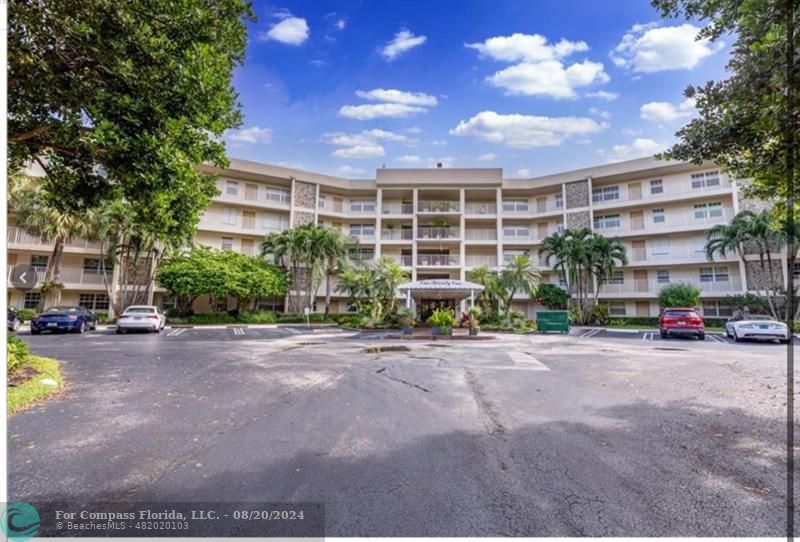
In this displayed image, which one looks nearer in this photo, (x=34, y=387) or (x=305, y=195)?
(x=34, y=387)

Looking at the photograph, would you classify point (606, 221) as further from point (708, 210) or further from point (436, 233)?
point (436, 233)

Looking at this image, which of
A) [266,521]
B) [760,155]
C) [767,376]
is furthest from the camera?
[767,376]

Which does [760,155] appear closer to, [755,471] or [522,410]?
[755,471]

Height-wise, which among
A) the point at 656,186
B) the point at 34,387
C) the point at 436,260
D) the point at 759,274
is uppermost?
the point at 656,186

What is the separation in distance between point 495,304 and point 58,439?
27460 mm

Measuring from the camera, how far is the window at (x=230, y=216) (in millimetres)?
34844

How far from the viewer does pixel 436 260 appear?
120 feet

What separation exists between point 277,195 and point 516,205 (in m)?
23.4

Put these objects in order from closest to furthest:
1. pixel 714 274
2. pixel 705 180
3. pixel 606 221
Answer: pixel 714 274, pixel 705 180, pixel 606 221

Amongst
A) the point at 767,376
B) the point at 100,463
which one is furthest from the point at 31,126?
the point at 767,376

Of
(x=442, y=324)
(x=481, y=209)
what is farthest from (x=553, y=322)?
(x=481, y=209)

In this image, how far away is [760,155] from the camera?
5.34 meters

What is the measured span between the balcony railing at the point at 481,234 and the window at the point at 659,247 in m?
13.2

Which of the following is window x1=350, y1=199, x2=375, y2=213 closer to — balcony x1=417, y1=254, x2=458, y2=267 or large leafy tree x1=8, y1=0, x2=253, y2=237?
balcony x1=417, y1=254, x2=458, y2=267
